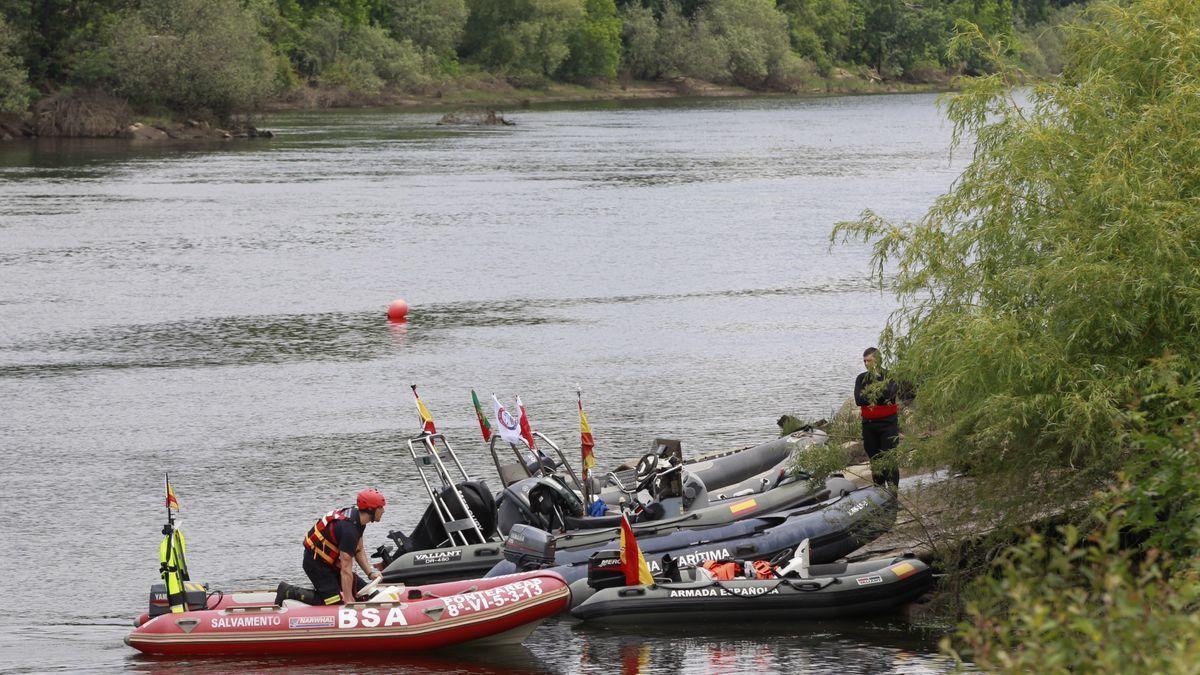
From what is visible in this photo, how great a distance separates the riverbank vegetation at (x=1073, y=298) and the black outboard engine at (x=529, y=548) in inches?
152

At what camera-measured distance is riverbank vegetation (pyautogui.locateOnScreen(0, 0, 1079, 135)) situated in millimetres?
86062

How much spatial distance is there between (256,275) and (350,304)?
5.79 metres

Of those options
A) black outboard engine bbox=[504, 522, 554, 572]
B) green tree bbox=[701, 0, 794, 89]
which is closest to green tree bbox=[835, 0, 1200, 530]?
black outboard engine bbox=[504, 522, 554, 572]

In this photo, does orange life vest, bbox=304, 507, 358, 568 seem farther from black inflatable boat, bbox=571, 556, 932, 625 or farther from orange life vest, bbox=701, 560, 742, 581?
orange life vest, bbox=701, 560, 742, 581

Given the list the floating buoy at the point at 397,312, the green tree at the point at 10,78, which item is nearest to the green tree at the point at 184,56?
the green tree at the point at 10,78

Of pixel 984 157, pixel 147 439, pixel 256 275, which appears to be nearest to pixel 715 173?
pixel 256 275

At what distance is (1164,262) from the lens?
13.7m

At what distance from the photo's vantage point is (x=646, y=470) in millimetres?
18672

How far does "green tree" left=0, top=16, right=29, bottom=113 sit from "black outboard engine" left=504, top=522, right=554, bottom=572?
Result: 239ft

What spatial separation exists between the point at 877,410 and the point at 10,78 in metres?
73.8

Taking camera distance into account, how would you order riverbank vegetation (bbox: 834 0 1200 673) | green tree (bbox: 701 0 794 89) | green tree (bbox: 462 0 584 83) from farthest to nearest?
green tree (bbox: 701 0 794 89) → green tree (bbox: 462 0 584 83) → riverbank vegetation (bbox: 834 0 1200 673)

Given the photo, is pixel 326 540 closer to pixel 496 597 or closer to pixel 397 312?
pixel 496 597

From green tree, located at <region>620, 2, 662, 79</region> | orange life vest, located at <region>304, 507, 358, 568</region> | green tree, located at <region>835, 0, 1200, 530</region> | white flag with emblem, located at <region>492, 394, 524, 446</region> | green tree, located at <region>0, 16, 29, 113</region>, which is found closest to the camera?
green tree, located at <region>835, 0, 1200, 530</region>

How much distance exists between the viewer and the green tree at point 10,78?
8144 centimetres
